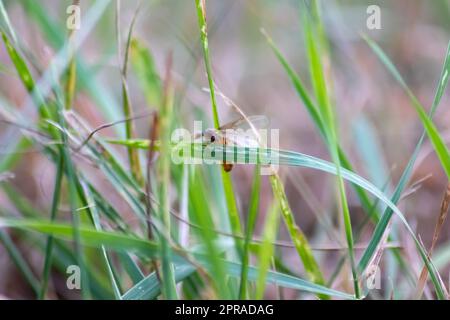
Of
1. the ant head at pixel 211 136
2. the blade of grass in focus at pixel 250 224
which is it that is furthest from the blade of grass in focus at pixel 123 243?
the ant head at pixel 211 136

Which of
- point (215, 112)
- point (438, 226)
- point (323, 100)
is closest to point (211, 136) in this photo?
point (215, 112)

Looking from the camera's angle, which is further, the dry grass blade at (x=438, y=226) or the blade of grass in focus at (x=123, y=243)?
the dry grass blade at (x=438, y=226)

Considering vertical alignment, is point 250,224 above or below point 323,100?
below

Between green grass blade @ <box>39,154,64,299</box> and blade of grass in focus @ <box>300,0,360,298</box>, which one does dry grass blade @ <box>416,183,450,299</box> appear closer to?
blade of grass in focus @ <box>300,0,360,298</box>

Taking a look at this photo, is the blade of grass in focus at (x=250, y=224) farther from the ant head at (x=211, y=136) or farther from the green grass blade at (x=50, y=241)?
the green grass blade at (x=50, y=241)

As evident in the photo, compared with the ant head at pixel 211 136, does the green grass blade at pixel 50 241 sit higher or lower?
lower

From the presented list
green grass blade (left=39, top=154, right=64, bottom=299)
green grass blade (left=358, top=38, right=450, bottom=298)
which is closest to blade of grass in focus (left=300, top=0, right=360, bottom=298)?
green grass blade (left=358, top=38, right=450, bottom=298)

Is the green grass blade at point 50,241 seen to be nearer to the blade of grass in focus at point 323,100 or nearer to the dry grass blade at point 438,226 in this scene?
the blade of grass in focus at point 323,100

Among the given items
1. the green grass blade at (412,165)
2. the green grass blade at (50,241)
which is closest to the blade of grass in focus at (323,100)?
the green grass blade at (412,165)

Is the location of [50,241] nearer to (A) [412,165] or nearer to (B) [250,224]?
(B) [250,224]

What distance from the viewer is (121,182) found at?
0.81 metres
